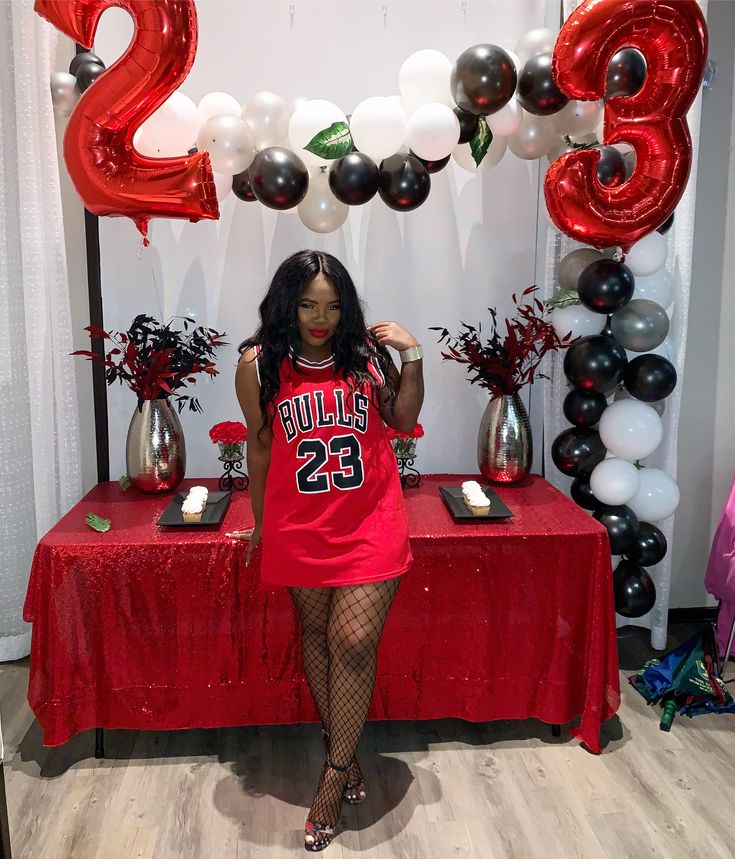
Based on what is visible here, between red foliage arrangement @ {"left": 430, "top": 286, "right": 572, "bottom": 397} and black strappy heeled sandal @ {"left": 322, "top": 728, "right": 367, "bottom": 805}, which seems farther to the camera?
red foliage arrangement @ {"left": 430, "top": 286, "right": 572, "bottom": 397}

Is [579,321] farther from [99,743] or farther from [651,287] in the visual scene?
[99,743]

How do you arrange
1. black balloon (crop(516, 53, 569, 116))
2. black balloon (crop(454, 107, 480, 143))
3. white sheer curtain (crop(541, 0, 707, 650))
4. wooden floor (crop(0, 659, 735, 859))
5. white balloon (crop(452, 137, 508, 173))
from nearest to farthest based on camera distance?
wooden floor (crop(0, 659, 735, 859)) → black balloon (crop(516, 53, 569, 116)) → black balloon (crop(454, 107, 480, 143)) → white balloon (crop(452, 137, 508, 173)) → white sheer curtain (crop(541, 0, 707, 650))

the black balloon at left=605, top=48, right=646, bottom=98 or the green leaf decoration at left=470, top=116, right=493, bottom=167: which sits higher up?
the black balloon at left=605, top=48, right=646, bottom=98

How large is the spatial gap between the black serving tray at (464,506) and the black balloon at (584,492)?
0.32 metres

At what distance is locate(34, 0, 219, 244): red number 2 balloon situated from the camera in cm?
184

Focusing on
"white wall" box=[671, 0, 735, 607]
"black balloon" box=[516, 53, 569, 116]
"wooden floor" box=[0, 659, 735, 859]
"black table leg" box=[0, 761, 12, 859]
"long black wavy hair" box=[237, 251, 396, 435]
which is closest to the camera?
"black table leg" box=[0, 761, 12, 859]

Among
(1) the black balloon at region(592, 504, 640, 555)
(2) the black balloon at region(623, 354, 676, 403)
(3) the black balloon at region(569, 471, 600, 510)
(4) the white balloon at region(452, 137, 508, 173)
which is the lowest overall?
(1) the black balloon at region(592, 504, 640, 555)

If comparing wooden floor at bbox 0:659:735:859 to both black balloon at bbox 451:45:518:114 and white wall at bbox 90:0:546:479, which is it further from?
black balloon at bbox 451:45:518:114

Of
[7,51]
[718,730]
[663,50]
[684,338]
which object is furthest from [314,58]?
[718,730]

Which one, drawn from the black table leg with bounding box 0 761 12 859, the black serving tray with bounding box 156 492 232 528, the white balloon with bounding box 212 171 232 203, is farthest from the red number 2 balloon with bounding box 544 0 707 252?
the black table leg with bounding box 0 761 12 859

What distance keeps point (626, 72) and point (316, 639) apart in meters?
1.75

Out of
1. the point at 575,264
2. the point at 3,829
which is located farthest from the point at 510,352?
the point at 3,829

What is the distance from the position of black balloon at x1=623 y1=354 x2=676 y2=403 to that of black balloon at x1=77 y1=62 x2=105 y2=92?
191cm

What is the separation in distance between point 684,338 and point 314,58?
5.34ft
